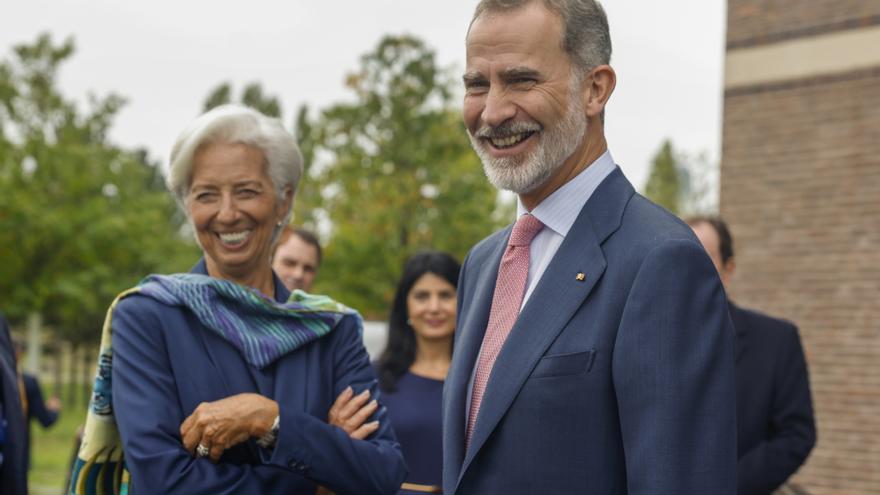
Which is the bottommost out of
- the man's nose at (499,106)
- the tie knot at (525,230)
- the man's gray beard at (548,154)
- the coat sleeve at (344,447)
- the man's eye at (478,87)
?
the coat sleeve at (344,447)

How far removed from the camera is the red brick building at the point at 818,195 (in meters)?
8.43

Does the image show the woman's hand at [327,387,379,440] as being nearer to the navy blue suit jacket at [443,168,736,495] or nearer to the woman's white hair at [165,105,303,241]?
the woman's white hair at [165,105,303,241]

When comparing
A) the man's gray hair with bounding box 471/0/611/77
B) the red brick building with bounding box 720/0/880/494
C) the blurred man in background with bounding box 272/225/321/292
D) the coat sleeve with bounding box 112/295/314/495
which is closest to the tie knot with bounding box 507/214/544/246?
the man's gray hair with bounding box 471/0/611/77

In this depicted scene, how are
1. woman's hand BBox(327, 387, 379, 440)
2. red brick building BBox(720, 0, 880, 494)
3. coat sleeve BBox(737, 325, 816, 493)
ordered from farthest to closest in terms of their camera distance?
1. red brick building BBox(720, 0, 880, 494)
2. coat sleeve BBox(737, 325, 816, 493)
3. woman's hand BBox(327, 387, 379, 440)

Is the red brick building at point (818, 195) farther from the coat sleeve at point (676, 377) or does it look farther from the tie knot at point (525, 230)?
the coat sleeve at point (676, 377)

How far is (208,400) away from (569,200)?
4.18ft

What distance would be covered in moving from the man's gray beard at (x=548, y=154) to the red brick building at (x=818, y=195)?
23.0 ft

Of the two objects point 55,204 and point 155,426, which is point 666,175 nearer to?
point 55,204

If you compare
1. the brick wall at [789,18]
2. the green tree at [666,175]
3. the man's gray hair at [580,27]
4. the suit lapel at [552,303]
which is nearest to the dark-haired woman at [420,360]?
the suit lapel at [552,303]

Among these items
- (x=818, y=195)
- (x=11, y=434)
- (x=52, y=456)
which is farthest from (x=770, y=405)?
(x=52, y=456)

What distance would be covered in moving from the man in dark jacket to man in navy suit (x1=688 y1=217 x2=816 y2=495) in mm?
2937

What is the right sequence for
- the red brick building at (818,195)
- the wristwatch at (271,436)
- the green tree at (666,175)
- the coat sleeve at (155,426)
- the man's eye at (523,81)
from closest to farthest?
the man's eye at (523,81)
the coat sleeve at (155,426)
the wristwatch at (271,436)
the red brick building at (818,195)
the green tree at (666,175)

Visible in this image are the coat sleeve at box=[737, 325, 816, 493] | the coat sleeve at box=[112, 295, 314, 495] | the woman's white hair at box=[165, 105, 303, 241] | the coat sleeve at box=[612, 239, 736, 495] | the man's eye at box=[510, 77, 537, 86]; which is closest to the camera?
the coat sleeve at box=[612, 239, 736, 495]

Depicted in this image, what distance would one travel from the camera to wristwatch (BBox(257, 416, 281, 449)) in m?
2.85
